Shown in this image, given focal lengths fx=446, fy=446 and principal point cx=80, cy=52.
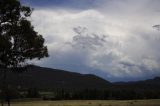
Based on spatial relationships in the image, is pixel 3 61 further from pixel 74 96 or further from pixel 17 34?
pixel 74 96

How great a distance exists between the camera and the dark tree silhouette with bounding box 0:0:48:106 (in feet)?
128

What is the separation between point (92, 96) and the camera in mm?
128500

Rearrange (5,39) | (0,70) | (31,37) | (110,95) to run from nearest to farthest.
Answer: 1. (5,39)
2. (31,37)
3. (0,70)
4. (110,95)

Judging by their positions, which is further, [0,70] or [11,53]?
[0,70]

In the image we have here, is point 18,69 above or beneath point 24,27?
beneath

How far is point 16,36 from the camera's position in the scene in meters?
39.7

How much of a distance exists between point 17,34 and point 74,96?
8840 cm

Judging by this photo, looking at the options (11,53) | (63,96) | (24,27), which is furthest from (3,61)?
(63,96)

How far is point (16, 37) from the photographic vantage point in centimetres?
3978

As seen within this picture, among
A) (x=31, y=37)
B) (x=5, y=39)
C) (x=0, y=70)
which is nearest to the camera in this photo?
(x=5, y=39)

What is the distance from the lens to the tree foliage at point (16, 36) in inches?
1535

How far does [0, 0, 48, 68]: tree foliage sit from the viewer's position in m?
39.0

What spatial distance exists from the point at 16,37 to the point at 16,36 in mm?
107

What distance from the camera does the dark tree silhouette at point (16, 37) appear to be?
3903 centimetres
